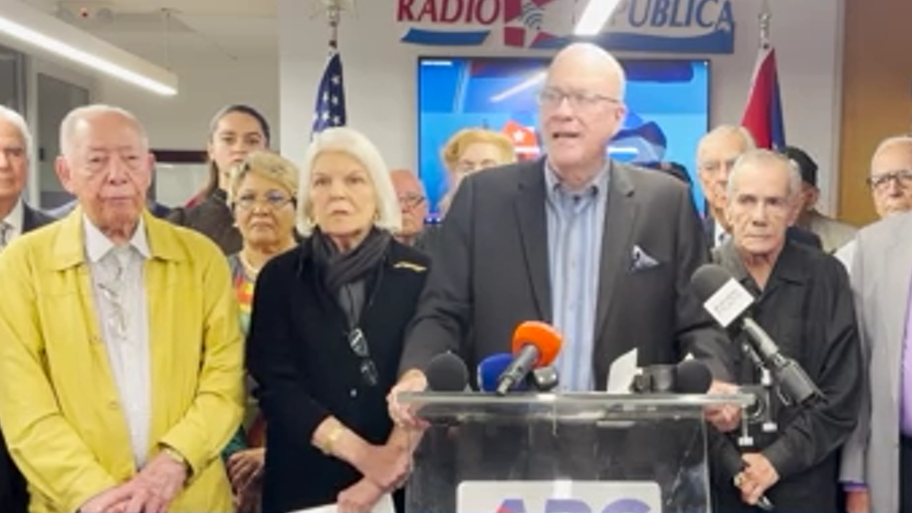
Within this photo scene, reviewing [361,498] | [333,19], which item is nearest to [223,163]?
[361,498]

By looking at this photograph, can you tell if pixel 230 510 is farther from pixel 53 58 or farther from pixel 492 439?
pixel 53 58

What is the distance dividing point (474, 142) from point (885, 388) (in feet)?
6.23

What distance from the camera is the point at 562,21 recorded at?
716cm

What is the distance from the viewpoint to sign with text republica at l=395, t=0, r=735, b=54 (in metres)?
7.09

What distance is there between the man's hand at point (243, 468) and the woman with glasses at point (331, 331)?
27 centimetres

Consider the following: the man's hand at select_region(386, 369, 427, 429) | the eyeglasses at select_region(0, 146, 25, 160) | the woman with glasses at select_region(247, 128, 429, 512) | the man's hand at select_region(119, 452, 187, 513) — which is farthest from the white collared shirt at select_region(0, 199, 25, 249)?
the man's hand at select_region(386, 369, 427, 429)

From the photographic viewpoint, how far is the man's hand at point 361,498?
7.61 feet

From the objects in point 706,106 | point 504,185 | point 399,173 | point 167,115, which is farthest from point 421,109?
point 167,115

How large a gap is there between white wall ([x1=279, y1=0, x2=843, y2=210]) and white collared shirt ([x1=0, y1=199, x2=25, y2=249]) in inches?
160

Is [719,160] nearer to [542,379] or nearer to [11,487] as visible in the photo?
[542,379]

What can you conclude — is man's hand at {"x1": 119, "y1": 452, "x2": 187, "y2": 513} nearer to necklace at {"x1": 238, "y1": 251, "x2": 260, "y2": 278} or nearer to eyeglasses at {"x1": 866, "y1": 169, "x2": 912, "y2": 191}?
necklace at {"x1": 238, "y1": 251, "x2": 260, "y2": 278}

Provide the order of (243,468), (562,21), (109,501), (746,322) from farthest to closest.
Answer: (562,21), (243,468), (109,501), (746,322)

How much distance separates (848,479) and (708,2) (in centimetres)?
509

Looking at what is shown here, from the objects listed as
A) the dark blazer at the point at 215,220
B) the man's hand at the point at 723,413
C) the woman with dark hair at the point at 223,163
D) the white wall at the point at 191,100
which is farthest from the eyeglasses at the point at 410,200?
the white wall at the point at 191,100
